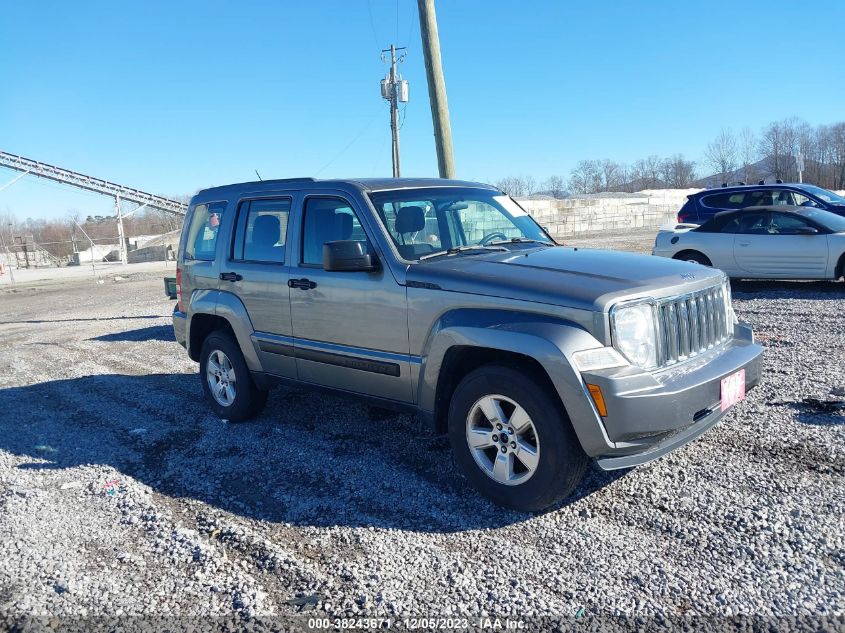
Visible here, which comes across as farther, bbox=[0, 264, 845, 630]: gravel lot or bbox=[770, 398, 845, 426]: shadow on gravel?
bbox=[770, 398, 845, 426]: shadow on gravel

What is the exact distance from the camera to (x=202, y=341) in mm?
6355

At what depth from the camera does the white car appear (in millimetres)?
10586

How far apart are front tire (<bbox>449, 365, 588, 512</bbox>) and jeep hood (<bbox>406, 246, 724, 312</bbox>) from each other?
1.56 ft

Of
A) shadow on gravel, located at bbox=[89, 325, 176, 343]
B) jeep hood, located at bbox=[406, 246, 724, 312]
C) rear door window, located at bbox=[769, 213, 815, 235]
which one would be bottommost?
shadow on gravel, located at bbox=[89, 325, 176, 343]

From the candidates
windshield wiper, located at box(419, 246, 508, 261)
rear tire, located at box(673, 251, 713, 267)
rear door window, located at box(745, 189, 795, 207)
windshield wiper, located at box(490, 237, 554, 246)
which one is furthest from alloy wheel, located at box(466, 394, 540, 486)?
rear door window, located at box(745, 189, 795, 207)

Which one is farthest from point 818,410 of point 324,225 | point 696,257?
point 696,257

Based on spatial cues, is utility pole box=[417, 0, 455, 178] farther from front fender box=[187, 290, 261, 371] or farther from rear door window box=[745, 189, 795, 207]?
rear door window box=[745, 189, 795, 207]

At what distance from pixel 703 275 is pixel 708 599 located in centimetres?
197

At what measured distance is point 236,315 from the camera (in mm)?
5629

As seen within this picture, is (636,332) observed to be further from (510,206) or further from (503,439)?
(510,206)

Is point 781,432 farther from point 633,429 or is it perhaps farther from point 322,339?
point 322,339

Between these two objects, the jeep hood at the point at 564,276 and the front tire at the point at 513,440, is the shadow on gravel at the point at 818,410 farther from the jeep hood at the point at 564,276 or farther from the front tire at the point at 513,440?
the front tire at the point at 513,440

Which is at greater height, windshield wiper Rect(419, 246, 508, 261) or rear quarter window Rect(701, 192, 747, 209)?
rear quarter window Rect(701, 192, 747, 209)

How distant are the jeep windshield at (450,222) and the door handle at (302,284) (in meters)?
0.74
